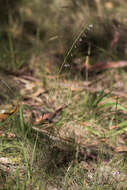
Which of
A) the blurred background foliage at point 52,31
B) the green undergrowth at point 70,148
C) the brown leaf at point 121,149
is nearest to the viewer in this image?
the green undergrowth at point 70,148

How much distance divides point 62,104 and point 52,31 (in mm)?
1048

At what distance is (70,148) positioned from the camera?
5.00 ft

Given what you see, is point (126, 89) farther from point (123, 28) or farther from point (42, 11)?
point (42, 11)

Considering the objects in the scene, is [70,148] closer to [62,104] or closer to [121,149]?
[121,149]

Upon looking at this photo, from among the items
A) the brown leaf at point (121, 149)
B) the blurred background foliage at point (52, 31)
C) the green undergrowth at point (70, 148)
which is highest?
the blurred background foliage at point (52, 31)

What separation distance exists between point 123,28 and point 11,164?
1.58m

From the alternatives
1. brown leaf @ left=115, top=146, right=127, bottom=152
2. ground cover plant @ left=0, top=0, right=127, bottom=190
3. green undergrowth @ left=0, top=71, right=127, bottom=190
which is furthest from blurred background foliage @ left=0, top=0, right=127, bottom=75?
brown leaf @ left=115, top=146, right=127, bottom=152

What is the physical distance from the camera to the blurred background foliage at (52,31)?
2.33 m

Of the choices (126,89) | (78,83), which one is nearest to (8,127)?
(78,83)

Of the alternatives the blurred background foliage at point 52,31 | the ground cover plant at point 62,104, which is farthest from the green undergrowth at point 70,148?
the blurred background foliage at point 52,31

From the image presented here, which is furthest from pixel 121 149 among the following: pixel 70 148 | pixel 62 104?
pixel 62 104

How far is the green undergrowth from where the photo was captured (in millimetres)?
1279

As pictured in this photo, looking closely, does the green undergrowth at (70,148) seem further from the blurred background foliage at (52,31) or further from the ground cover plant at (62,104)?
the blurred background foliage at (52,31)

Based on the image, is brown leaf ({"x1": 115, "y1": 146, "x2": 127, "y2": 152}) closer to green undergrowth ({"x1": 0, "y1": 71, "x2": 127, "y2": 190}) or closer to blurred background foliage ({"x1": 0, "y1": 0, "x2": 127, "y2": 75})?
green undergrowth ({"x1": 0, "y1": 71, "x2": 127, "y2": 190})
